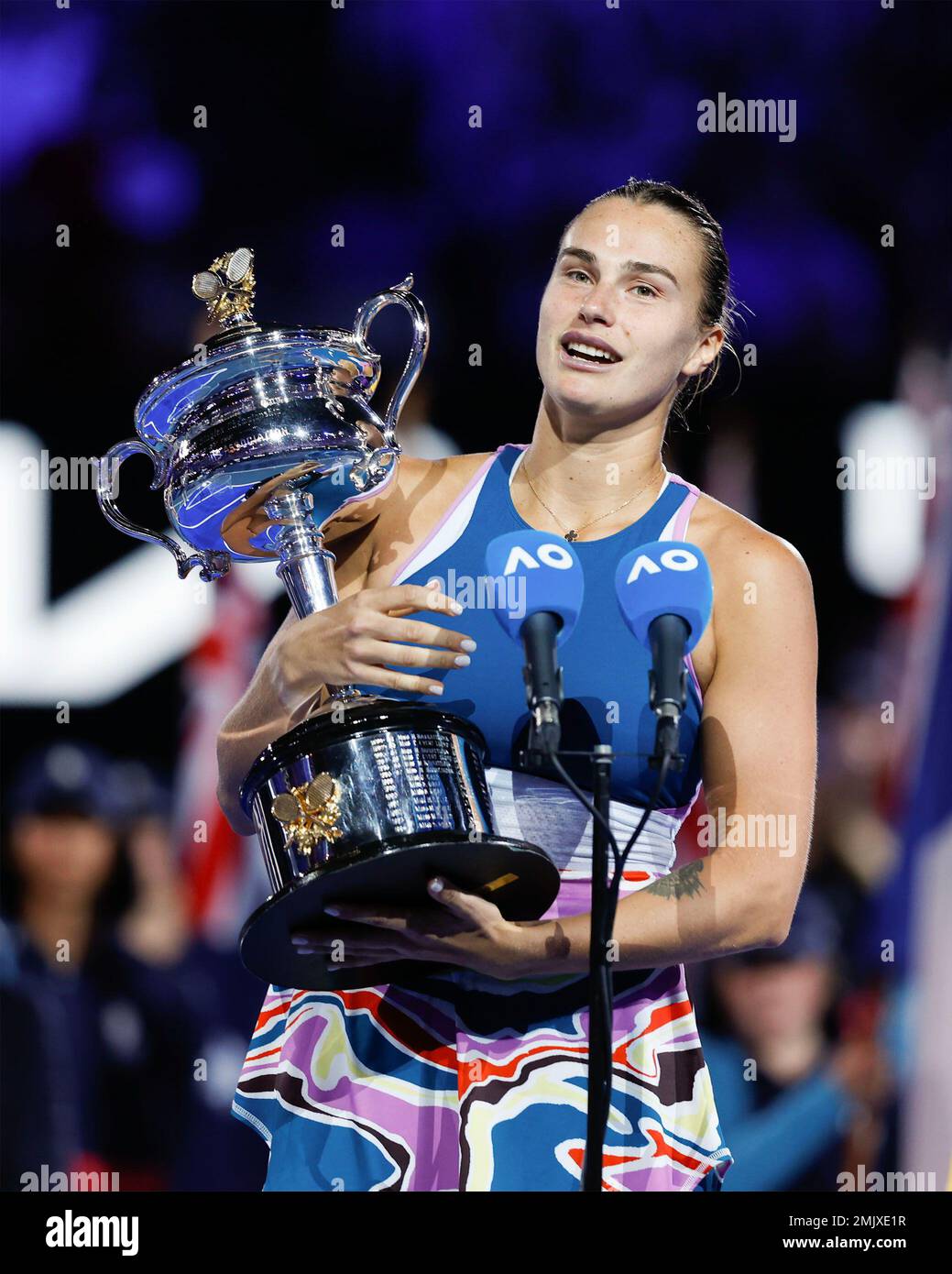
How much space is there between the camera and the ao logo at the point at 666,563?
1484 millimetres

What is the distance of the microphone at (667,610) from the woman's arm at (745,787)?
0.30m

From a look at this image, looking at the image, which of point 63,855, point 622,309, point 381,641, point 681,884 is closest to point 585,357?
point 622,309

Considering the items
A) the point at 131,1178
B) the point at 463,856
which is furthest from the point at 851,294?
the point at 131,1178

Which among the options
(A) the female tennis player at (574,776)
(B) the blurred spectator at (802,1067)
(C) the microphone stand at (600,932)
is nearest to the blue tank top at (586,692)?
(A) the female tennis player at (574,776)

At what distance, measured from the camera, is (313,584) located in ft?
5.82

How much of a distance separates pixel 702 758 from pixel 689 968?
1.36m

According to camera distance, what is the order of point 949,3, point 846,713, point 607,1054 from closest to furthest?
point 607,1054
point 949,3
point 846,713

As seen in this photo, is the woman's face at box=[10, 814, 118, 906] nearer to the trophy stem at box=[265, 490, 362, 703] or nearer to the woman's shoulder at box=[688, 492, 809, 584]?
the trophy stem at box=[265, 490, 362, 703]

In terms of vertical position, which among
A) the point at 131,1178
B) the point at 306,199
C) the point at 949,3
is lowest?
the point at 131,1178

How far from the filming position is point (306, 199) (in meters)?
2.86

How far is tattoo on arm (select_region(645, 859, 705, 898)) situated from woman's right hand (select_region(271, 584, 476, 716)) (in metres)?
0.31

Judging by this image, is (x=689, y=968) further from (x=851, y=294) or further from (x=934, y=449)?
(x=851, y=294)

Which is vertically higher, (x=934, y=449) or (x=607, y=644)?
(x=934, y=449)

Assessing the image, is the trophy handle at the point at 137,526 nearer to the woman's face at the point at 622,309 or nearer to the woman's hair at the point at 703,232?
the woman's face at the point at 622,309
